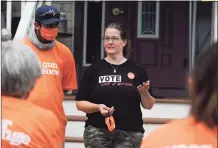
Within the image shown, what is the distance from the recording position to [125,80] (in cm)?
437

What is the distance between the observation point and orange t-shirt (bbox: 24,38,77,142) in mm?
4332

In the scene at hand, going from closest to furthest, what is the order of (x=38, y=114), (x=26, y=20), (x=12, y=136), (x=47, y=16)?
(x=12, y=136) < (x=38, y=114) < (x=47, y=16) < (x=26, y=20)

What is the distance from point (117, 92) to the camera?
4.31 meters

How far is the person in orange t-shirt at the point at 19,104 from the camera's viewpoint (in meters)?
2.51

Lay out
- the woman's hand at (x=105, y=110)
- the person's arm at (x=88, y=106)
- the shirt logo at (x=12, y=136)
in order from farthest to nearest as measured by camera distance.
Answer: the person's arm at (x=88, y=106), the woman's hand at (x=105, y=110), the shirt logo at (x=12, y=136)

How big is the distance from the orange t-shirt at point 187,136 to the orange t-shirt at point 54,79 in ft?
7.15

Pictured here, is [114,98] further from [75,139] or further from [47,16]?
[75,139]

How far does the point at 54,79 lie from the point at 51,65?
112 millimetres

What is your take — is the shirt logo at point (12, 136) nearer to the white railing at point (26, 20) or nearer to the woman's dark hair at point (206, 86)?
the woman's dark hair at point (206, 86)

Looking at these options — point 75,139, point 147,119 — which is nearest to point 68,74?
point 75,139

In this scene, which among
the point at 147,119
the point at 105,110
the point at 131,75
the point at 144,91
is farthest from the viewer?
the point at 147,119

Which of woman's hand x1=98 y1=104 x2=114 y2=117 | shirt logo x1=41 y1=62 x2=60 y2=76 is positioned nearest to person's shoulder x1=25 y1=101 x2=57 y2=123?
woman's hand x1=98 y1=104 x2=114 y2=117

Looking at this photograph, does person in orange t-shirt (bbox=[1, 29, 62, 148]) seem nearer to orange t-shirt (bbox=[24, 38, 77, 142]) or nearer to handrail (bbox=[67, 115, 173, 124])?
orange t-shirt (bbox=[24, 38, 77, 142])

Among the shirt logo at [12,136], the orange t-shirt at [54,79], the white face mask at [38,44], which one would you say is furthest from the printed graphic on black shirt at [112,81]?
the shirt logo at [12,136]
